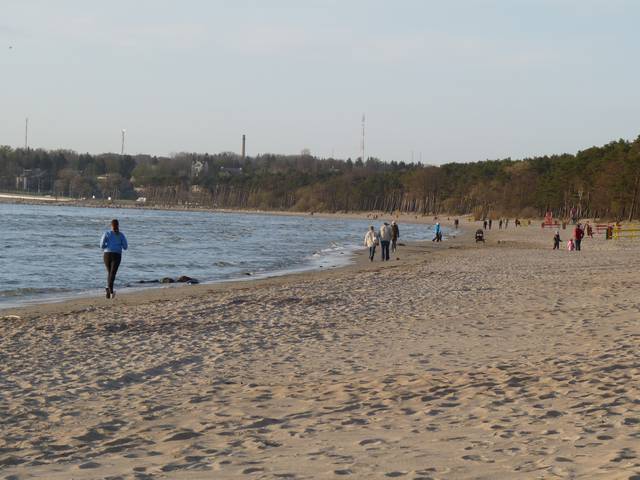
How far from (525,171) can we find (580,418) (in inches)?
5670

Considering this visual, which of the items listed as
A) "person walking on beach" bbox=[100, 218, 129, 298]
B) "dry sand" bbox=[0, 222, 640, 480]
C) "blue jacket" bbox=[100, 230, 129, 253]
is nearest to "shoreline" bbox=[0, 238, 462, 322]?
"dry sand" bbox=[0, 222, 640, 480]

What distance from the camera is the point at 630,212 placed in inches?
3531

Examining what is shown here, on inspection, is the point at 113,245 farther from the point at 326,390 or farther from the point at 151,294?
the point at 326,390

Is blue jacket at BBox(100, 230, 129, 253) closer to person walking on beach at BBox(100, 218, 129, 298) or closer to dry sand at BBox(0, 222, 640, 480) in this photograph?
person walking on beach at BBox(100, 218, 129, 298)

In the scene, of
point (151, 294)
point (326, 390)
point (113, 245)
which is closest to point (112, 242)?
point (113, 245)

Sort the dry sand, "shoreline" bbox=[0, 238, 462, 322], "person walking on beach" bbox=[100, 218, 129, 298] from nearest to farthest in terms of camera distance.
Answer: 1. the dry sand
2. "shoreline" bbox=[0, 238, 462, 322]
3. "person walking on beach" bbox=[100, 218, 129, 298]

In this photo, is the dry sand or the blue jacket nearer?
the dry sand

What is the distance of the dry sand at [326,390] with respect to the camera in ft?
19.9

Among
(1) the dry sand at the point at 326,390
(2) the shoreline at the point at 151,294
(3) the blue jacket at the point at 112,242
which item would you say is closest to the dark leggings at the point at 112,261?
(3) the blue jacket at the point at 112,242

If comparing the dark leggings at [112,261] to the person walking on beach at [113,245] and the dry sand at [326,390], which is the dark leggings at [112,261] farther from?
the dry sand at [326,390]

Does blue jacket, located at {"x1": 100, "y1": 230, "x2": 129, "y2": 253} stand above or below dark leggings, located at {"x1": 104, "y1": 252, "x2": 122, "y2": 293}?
above

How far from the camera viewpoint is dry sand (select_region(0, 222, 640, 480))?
6.08 m

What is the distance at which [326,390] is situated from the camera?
867cm

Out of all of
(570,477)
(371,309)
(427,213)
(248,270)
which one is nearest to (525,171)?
(427,213)
